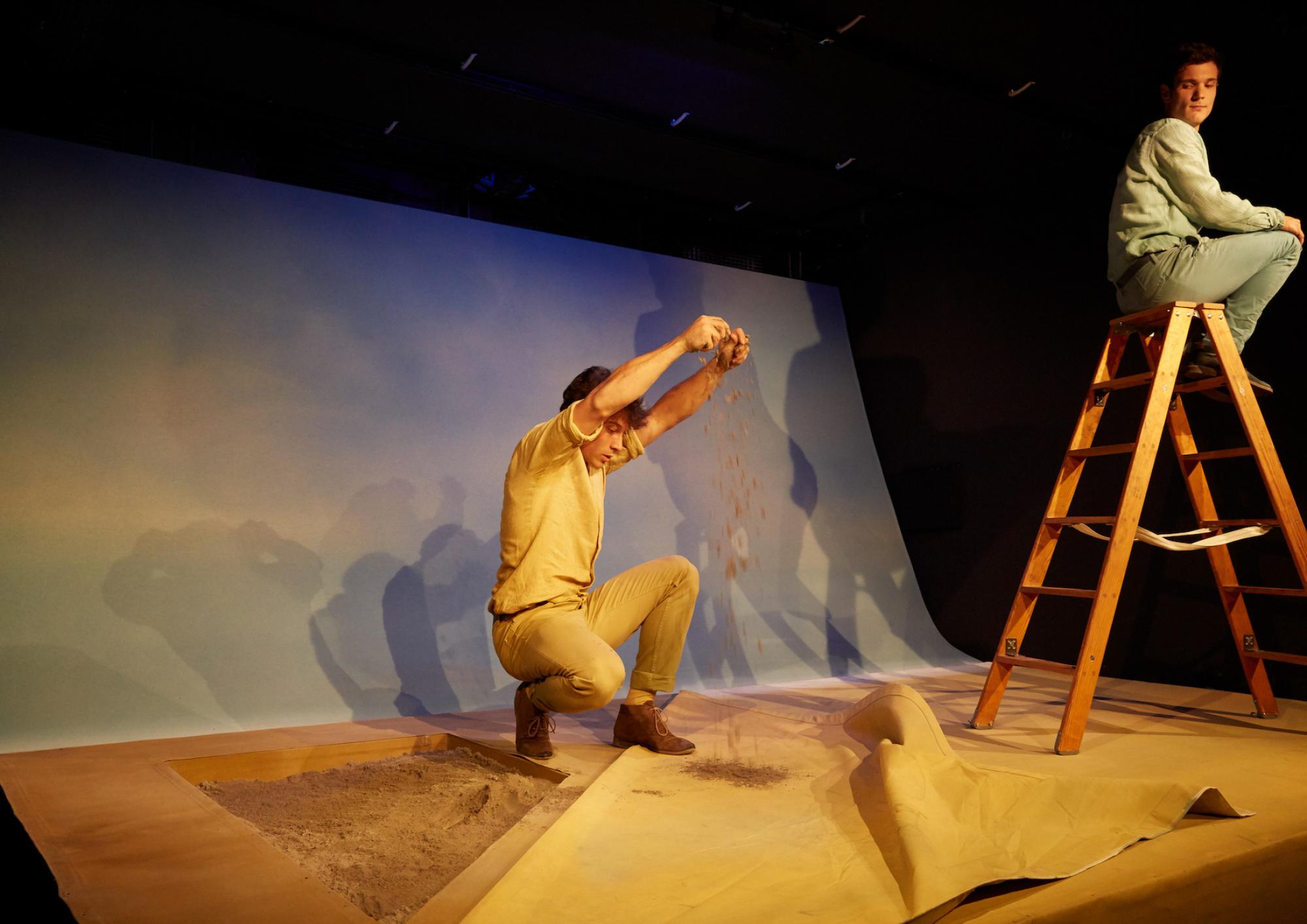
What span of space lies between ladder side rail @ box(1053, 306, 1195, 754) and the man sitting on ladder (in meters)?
0.12

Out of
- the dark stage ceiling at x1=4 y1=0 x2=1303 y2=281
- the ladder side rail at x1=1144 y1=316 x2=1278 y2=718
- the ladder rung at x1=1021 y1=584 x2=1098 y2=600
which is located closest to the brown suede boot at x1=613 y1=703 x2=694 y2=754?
the ladder rung at x1=1021 y1=584 x2=1098 y2=600

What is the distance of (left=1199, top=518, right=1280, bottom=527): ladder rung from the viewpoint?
2.50m

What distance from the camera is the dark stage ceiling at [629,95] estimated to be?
119 inches

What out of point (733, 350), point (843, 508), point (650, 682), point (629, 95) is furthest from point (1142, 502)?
point (629, 95)

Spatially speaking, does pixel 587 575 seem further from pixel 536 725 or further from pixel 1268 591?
pixel 1268 591

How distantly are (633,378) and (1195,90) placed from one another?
177 cm

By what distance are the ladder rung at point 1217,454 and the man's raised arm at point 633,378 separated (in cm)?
152

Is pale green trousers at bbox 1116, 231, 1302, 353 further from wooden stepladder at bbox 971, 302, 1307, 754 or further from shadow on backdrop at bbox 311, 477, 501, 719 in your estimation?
shadow on backdrop at bbox 311, 477, 501, 719

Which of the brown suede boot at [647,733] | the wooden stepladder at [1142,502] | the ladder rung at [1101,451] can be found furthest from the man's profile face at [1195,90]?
the brown suede boot at [647,733]

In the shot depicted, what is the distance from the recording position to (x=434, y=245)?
3.89m

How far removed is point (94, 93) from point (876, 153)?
315 centimetres

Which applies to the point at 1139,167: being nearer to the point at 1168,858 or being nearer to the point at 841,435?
the point at 1168,858

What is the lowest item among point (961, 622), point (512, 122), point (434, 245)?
point (961, 622)

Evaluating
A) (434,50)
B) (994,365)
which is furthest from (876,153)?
(434,50)
